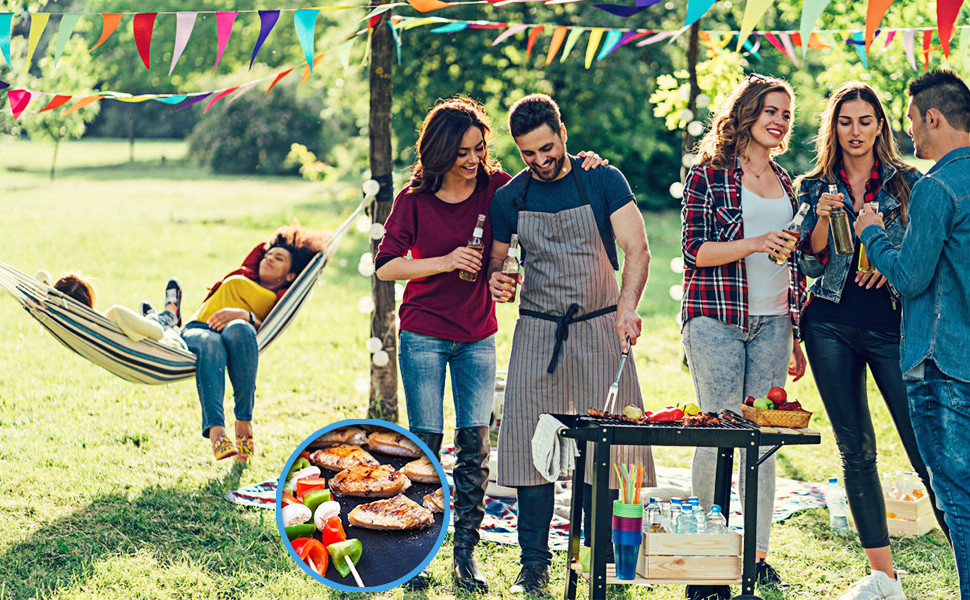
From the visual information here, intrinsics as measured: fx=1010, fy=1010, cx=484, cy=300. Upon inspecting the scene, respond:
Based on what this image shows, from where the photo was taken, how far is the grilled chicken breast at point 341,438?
3162 mm

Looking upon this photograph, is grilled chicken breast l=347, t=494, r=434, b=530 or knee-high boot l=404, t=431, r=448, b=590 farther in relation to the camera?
knee-high boot l=404, t=431, r=448, b=590

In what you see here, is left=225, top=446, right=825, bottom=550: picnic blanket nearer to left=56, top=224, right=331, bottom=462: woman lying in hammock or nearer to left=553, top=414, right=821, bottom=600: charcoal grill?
left=56, top=224, right=331, bottom=462: woman lying in hammock

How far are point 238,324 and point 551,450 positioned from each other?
2.19 metres

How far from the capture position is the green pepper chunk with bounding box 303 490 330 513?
3049 mm

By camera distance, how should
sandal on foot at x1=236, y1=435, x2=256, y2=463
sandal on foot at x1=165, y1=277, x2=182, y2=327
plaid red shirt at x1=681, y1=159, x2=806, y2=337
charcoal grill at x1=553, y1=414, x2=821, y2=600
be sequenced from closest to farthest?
1. charcoal grill at x1=553, y1=414, x2=821, y2=600
2. plaid red shirt at x1=681, y1=159, x2=806, y2=337
3. sandal on foot at x1=236, y1=435, x2=256, y2=463
4. sandal on foot at x1=165, y1=277, x2=182, y2=327

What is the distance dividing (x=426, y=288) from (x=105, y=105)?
31411 mm

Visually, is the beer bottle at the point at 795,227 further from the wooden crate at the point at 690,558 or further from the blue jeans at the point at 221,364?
the blue jeans at the point at 221,364

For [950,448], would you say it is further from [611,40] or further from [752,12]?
[611,40]

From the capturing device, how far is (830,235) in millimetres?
3332

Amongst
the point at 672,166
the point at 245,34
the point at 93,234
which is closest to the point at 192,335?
the point at 93,234

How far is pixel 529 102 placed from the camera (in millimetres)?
3182

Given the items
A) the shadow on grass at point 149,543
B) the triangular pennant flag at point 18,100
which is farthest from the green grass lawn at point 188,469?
the triangular pennant flag at point 18,100

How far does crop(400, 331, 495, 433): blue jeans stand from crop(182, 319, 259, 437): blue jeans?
150 centimetres

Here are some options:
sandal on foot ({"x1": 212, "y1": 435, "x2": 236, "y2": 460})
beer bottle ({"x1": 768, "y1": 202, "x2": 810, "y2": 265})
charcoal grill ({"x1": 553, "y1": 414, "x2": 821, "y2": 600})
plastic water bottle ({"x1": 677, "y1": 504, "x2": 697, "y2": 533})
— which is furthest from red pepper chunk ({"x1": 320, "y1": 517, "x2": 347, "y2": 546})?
sandal on foot ({"x1": 212, "y1": 435, "x2": 236, "y2": 460})
